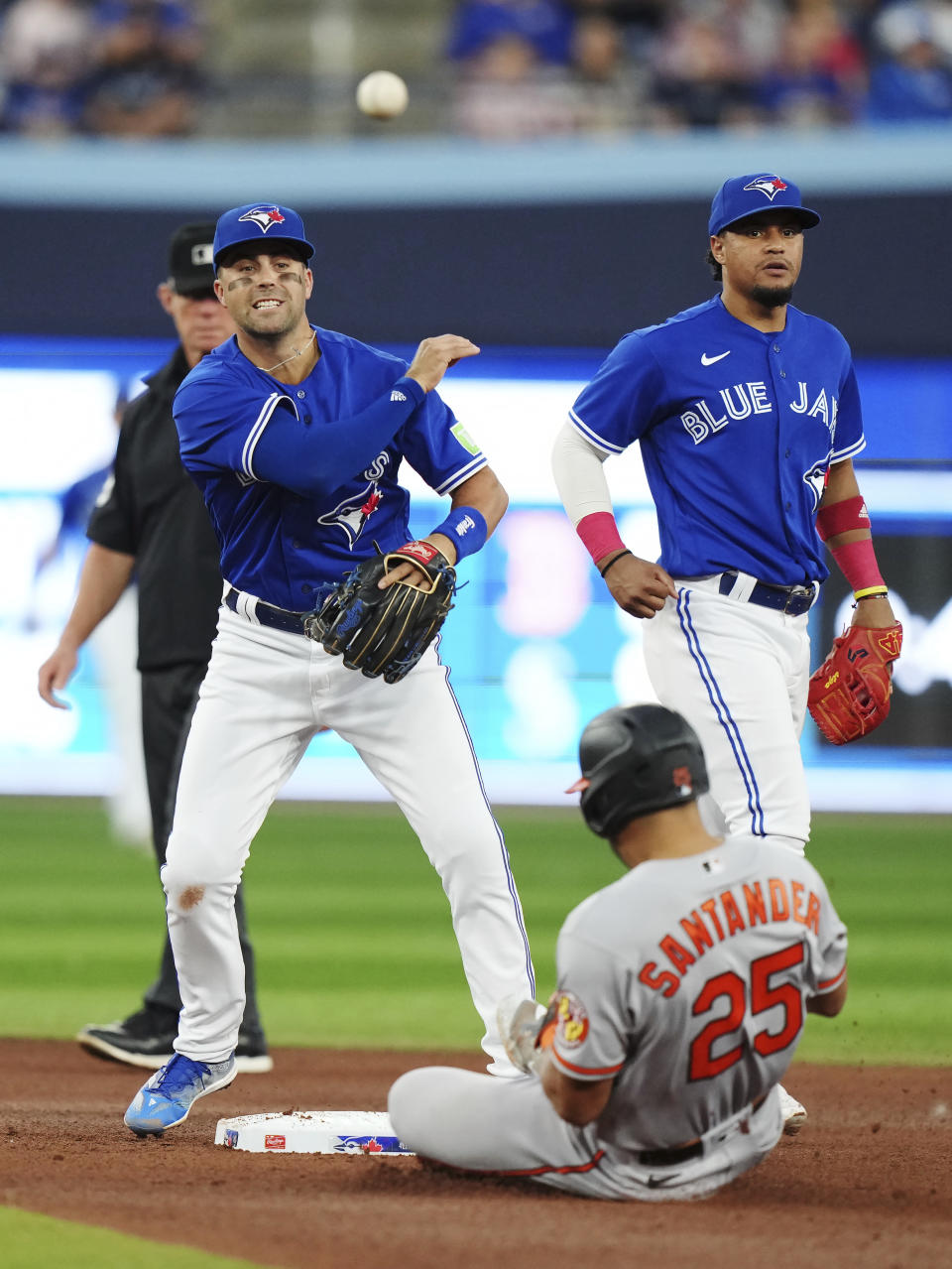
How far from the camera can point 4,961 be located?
23.2 ft

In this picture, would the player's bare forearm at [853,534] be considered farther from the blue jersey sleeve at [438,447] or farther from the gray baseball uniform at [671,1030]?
the gray baseball uniform at [671,1030]

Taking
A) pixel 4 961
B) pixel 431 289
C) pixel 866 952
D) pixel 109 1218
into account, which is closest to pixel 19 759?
pixel 431 289

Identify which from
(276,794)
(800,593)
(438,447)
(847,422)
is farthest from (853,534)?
(276,794)

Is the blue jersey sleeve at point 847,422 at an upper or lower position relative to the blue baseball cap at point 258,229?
lower

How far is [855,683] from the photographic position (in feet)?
14.6

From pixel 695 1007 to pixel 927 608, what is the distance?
28.7 ft

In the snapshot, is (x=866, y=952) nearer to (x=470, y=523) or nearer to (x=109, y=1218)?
(x=470, y=523)

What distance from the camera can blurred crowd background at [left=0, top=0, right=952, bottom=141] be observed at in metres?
12.5

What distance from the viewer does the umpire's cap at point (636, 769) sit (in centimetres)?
302

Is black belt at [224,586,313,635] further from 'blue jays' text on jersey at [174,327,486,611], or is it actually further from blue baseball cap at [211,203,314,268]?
blue baseball cap at [211,203,314,268]

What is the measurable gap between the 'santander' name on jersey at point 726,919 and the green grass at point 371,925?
254cm

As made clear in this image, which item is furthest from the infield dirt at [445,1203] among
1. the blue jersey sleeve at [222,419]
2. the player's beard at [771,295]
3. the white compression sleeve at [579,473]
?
the player's beard at [771,295]

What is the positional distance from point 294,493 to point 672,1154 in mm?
1612

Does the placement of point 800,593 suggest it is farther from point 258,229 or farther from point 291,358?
point 258,229
